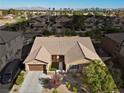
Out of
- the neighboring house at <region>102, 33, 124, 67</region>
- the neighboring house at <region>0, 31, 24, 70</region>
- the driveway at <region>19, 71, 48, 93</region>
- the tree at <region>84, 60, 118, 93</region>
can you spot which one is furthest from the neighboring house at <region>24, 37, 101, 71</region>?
the tree at <region>84, 60, 118, 93</region>

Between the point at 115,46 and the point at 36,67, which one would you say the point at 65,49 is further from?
the point at 115,46

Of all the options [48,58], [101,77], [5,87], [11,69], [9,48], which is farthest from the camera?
[9,48]

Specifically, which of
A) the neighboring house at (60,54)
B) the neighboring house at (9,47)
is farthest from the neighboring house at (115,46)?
the neighboring house at (9,47)

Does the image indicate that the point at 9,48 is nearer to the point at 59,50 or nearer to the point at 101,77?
the point at 59,50

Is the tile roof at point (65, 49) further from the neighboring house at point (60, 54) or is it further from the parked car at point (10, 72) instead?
the parked car at point (10, 72)

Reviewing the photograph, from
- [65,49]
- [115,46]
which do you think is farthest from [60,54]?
[115,46]

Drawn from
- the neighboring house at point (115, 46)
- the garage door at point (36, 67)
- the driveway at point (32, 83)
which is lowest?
the driveway at point (32, 83)

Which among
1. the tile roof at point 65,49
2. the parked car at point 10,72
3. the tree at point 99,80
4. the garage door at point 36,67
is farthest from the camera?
the tile roof at point 65,49

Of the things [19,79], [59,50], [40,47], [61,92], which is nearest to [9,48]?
[40,47]
